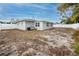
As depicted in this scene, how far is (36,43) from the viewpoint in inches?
70.9

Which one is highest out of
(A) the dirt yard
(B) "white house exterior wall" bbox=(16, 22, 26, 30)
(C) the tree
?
(C) the tree

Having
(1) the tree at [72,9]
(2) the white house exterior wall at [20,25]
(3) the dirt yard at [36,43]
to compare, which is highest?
(1) the tree at [72,9]

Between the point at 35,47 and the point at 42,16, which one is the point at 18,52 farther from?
the point at 42,16

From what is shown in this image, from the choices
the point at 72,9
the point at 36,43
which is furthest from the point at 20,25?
the point at 72,9

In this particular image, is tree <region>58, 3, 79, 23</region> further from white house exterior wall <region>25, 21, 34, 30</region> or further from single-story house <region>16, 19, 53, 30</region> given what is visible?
white house exterior wall <region>25, 21, 34, 30</region>

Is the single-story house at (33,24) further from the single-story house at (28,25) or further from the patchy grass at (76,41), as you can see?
the patchy grass at (76,41)

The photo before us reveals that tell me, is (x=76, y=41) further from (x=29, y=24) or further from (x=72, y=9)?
(x=29, y=24)

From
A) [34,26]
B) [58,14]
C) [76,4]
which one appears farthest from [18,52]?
[76,4]

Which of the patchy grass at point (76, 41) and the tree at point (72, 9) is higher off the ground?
the tree at point (72, 9)

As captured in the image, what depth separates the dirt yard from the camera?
1773 mm

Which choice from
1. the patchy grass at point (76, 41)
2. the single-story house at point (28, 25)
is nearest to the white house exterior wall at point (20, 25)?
the single-story house at point (28, 25)

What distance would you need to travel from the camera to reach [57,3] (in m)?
1.81

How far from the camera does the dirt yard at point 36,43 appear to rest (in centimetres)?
177

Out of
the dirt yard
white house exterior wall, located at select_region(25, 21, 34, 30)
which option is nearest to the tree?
the dirt yard
